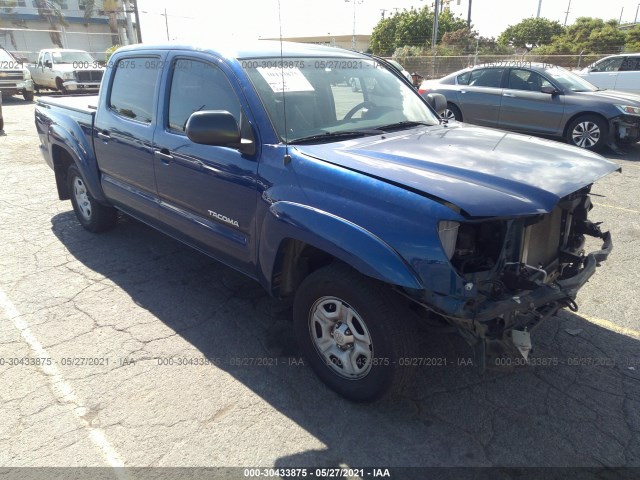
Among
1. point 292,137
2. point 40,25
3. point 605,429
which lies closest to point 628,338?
point 605,429

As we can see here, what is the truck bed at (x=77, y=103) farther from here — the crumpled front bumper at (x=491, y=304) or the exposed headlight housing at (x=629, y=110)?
the exposed headlight housing at (x=629, y=110)

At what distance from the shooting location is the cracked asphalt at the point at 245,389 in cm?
252

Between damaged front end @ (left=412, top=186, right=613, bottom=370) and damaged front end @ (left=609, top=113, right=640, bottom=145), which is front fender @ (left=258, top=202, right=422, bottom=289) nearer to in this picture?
damaged front end @ (left=412, top=186, right=613, bottom=370)

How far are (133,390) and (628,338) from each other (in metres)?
3.38

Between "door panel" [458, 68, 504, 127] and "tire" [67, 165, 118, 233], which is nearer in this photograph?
"tire" [67, 165, 118, 233]

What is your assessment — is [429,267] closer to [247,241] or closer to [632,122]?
[247,241]

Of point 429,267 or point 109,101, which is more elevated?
point 109,101

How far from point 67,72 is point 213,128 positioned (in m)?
20.0

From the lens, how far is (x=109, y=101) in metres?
4.59

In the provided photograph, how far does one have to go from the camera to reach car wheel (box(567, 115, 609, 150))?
8.99 metres

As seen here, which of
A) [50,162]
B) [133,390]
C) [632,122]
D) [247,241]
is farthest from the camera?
[632,122]

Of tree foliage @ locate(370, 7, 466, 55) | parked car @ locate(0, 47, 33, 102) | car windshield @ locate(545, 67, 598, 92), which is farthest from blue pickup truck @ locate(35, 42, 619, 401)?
tree foliage @ locate(370, 7, 466, 55)

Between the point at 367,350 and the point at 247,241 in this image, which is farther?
the point at 247,241

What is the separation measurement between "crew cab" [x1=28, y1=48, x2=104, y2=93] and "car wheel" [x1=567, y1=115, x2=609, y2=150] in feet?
53.4
